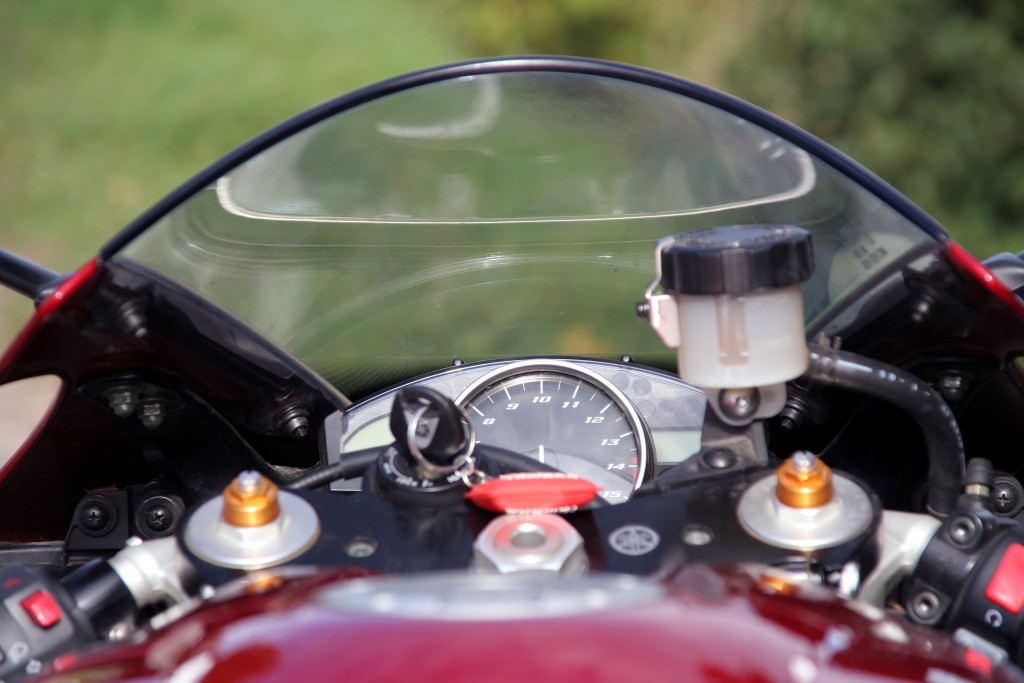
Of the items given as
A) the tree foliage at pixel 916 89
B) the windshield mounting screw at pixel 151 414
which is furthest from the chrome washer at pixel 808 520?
the tree foliage at pixel 916 89

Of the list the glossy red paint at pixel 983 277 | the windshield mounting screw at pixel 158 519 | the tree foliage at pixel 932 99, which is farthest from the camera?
the tree foliage at pixel 932 99

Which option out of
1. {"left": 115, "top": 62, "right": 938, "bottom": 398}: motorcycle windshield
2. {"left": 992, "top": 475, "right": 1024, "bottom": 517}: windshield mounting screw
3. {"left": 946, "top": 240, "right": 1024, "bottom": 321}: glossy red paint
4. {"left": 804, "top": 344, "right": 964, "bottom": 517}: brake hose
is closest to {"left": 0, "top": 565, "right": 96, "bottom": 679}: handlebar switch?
{"left": 115, "top": 62, "right": 938, "bottom": 398}: motorcycle windshield

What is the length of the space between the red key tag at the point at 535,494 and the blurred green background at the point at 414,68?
679 centimetres

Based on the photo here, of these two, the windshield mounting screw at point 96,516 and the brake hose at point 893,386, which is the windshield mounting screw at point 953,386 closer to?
the brake hose at point 893,386

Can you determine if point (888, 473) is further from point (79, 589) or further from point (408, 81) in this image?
point (79, 589)

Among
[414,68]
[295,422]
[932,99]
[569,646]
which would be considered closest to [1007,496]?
[295,422]

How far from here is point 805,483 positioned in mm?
1335

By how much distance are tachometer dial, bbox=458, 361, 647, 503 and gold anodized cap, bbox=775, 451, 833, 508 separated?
585mm

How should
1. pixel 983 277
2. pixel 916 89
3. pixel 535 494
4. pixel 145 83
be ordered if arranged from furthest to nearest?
pixel 145 83 < pixel 916 89 < pixel 983 277 < pixel 535 494

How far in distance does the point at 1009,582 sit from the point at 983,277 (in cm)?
46

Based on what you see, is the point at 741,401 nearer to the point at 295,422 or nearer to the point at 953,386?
the point at 953,386

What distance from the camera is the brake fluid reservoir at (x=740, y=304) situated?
53.6 inches

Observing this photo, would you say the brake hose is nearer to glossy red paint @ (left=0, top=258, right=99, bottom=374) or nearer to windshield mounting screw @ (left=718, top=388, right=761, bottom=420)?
windshield mounting screw @ (left=718, top=388, right=761, bottom=420)

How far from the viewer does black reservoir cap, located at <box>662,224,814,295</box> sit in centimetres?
136
